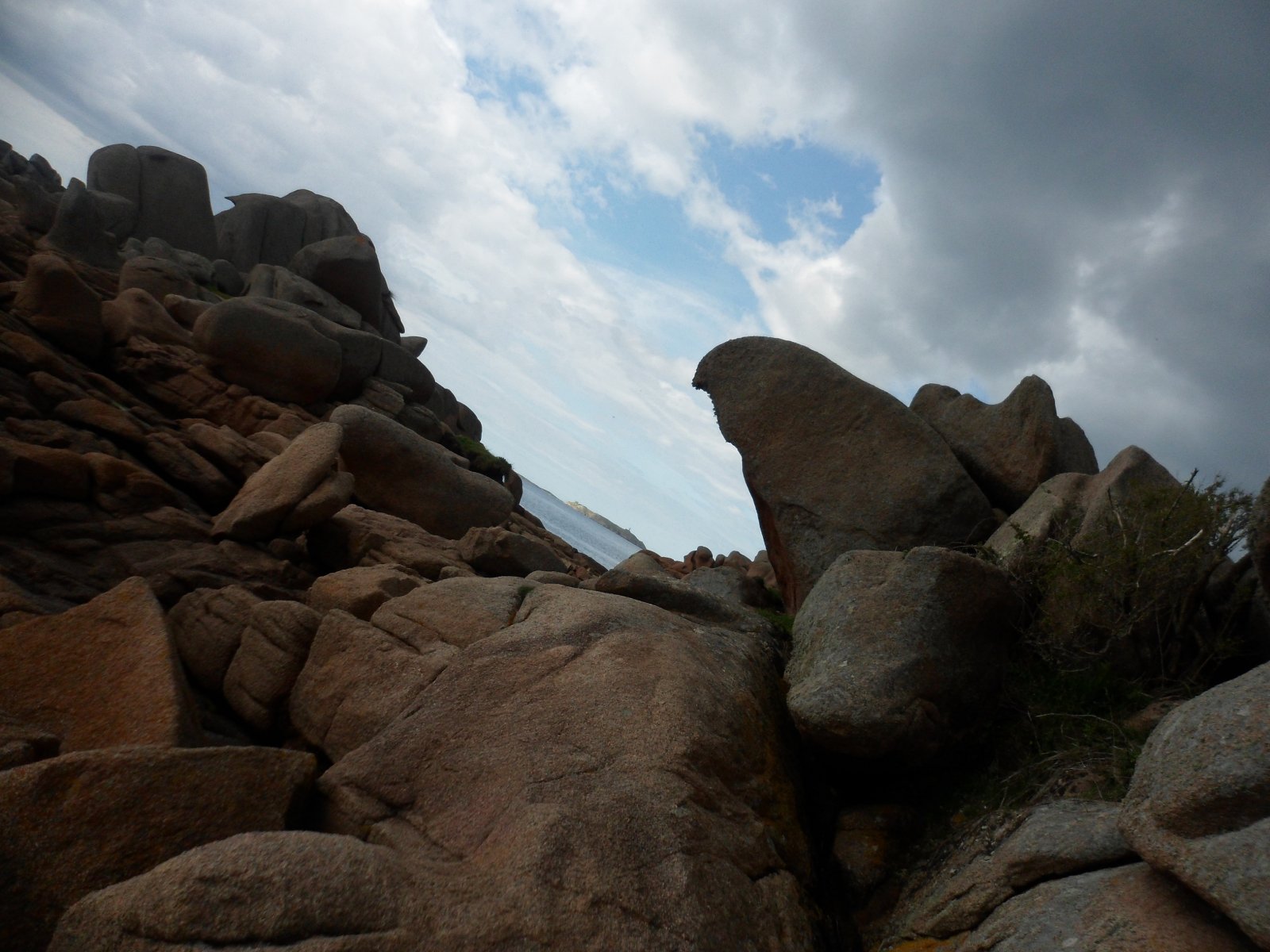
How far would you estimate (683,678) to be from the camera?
7.39m

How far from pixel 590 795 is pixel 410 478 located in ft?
40.5

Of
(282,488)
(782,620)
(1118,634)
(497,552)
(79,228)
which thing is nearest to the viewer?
(1118,634)

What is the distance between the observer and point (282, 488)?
12.4 metres

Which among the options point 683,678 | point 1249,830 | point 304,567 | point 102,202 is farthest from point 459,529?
point 102,202

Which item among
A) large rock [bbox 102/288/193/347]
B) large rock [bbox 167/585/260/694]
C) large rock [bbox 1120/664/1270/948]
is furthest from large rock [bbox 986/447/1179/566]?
large rock [bbox 102/288/193/347]

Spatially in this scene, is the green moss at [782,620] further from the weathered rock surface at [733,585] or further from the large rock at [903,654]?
the large rock at [903,654]

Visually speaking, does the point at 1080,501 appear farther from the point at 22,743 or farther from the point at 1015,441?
the point at 22,743

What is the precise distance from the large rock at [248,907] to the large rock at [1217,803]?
4204mm

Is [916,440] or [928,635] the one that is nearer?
[928,635]

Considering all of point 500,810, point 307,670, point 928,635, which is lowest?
point 307,670

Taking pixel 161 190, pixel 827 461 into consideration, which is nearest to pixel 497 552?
pixel 827 461

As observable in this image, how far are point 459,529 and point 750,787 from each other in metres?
12.2

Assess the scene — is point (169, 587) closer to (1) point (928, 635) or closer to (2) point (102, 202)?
(1) point (928, 635)

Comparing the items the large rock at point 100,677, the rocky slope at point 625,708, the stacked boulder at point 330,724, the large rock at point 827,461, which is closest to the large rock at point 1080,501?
the rocky slope at point 625,708
